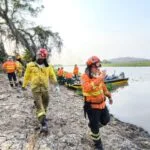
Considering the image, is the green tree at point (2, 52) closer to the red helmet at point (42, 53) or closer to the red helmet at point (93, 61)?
the red helmet at point (42, 53)

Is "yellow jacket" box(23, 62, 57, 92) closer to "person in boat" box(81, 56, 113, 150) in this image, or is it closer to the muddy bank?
the muddy bank

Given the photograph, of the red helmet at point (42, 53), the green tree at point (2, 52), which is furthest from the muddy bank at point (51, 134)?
the green tree at point (2, 52)

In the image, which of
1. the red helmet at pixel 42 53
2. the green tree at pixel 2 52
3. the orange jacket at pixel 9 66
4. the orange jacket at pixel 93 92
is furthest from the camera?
the green tree at pixel 2 52

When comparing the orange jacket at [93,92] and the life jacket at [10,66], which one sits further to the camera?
the life jacket at [10,66]

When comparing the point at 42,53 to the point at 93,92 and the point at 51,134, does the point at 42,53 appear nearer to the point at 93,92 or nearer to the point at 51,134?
the point at 93,92

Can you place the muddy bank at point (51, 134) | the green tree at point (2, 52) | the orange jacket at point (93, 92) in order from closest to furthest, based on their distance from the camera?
the orange jacket at point (93, 92)
the muddy bank at point (51, 134)
the green tree at point (2, 52)

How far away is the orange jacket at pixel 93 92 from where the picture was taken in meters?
8.36

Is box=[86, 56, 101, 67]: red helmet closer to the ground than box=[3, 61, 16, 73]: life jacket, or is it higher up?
higher up

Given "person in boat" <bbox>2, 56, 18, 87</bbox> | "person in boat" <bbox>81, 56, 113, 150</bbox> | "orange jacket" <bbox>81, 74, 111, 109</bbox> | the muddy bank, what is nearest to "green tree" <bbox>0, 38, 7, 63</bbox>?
"person in boat" <bbox>2, 56, 18, 87</bbox>

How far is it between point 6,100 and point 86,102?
28.5 feet

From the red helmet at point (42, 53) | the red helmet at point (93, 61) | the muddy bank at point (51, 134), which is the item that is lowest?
the muddy bank at point (51, 134)

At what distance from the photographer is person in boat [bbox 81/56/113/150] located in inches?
330

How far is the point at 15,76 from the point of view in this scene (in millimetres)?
22047

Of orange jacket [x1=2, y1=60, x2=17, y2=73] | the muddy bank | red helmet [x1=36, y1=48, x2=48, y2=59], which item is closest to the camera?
the muddy bank
